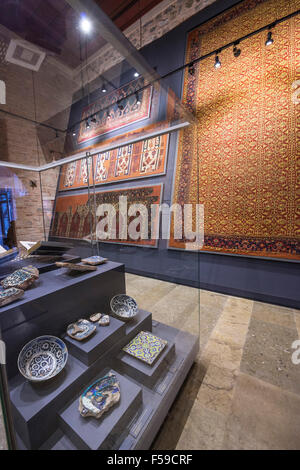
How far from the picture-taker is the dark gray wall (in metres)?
2.13

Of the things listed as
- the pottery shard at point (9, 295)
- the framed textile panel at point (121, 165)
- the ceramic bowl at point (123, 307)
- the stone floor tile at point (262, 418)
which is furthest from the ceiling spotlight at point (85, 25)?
the stone floor tile at point (262, 418)

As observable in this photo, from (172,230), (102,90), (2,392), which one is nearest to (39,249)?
(2,392)

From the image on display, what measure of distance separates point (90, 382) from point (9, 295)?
1.81ft

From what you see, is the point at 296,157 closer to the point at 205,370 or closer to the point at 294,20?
the point at 294,20

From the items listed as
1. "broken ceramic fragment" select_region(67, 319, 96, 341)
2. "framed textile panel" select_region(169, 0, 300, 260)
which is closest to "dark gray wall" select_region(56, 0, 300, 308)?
"framed textile panel" select_region(169, 0, 300, 260)

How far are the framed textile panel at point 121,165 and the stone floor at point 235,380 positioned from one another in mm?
1692

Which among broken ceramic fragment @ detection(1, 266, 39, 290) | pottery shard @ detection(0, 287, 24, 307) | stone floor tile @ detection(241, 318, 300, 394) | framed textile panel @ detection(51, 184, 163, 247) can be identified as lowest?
stone floor tile @ detection(241, 318, 300, 394)

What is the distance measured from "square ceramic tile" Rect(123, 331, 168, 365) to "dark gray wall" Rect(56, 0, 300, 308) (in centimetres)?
86

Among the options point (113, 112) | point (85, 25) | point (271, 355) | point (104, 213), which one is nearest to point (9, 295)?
point (85, 25)

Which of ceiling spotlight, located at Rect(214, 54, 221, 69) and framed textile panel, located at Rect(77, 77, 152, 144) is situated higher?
ceiling spotlight, located at Rect(214, 54, 221, 69)

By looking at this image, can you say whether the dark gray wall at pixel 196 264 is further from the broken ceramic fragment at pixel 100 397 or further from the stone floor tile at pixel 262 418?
the broken ceramic fragment at pixel 100 397

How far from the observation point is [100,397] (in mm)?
744

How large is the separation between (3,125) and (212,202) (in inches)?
92.5

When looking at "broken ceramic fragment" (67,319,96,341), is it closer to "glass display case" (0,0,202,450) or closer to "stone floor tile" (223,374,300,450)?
"glass display case" (0,0,202,450)
